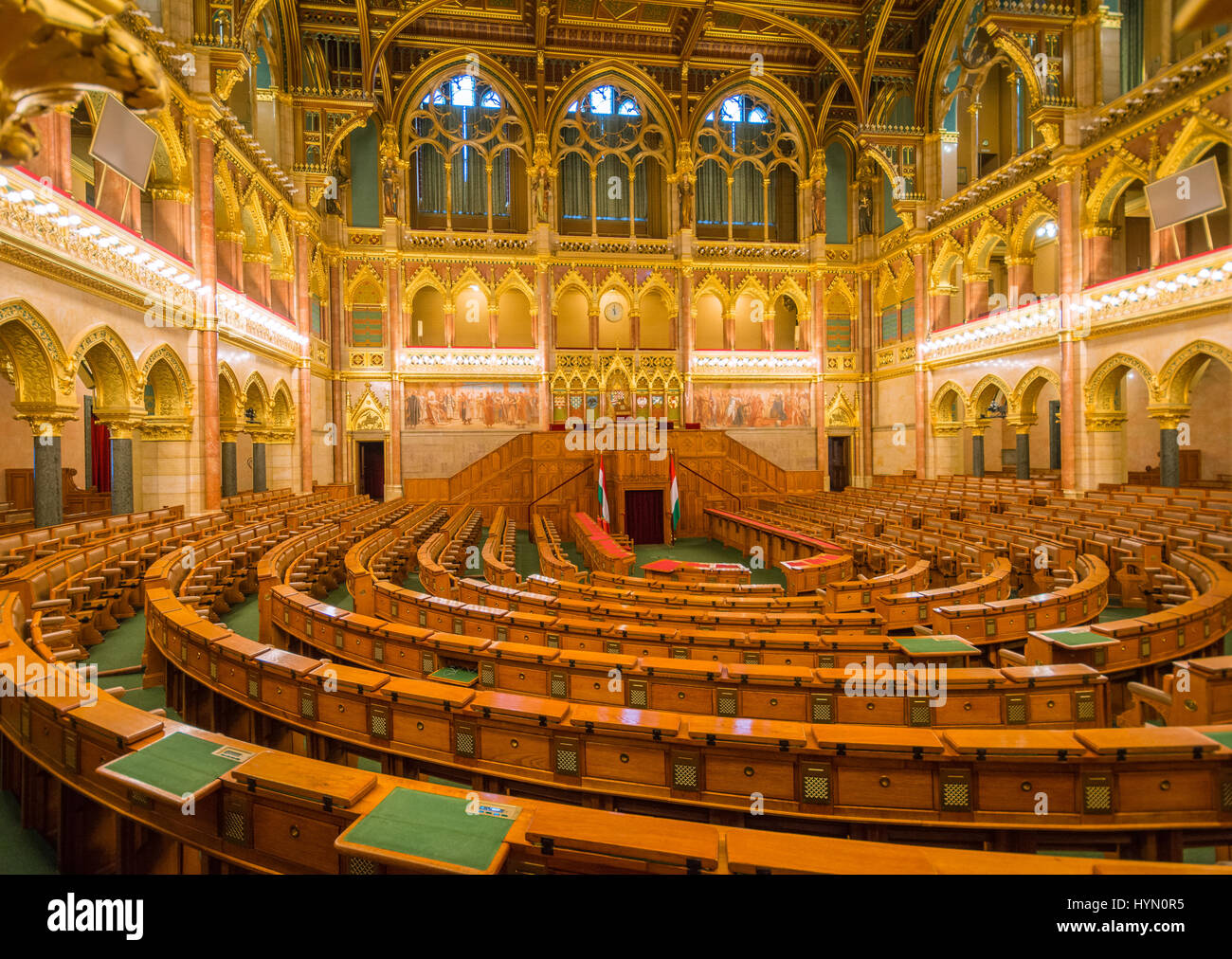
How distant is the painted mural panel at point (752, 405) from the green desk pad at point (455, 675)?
19.2m

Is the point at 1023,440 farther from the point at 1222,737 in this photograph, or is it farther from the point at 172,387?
the point at 172,387

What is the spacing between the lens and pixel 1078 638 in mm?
4914

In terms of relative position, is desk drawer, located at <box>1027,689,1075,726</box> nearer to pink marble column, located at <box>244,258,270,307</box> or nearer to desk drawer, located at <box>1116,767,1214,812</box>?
desk drawer, located at <box>1116,767,1214,812</box>

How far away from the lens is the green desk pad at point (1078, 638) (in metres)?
4.80

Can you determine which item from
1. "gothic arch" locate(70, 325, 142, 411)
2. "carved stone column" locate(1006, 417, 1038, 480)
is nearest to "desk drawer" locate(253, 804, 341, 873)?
"gothic arch" locate(70, 325, 142, 411)

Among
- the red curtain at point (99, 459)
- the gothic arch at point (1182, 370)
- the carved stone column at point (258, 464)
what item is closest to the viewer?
the gothic arch at point (1182, 370)

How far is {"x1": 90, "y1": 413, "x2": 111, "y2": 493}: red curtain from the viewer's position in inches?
691

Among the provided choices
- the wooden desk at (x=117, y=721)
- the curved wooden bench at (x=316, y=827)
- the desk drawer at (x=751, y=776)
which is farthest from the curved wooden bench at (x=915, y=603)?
the wooden desk at (x=117, y=721)

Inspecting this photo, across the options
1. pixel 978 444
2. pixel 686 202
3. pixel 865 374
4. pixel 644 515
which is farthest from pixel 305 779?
pixel 865 374

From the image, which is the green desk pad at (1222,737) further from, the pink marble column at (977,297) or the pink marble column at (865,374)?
the pink marble column at (865,374)

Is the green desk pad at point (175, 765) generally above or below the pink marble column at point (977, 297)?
below

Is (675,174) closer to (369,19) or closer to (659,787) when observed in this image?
(369,19)
